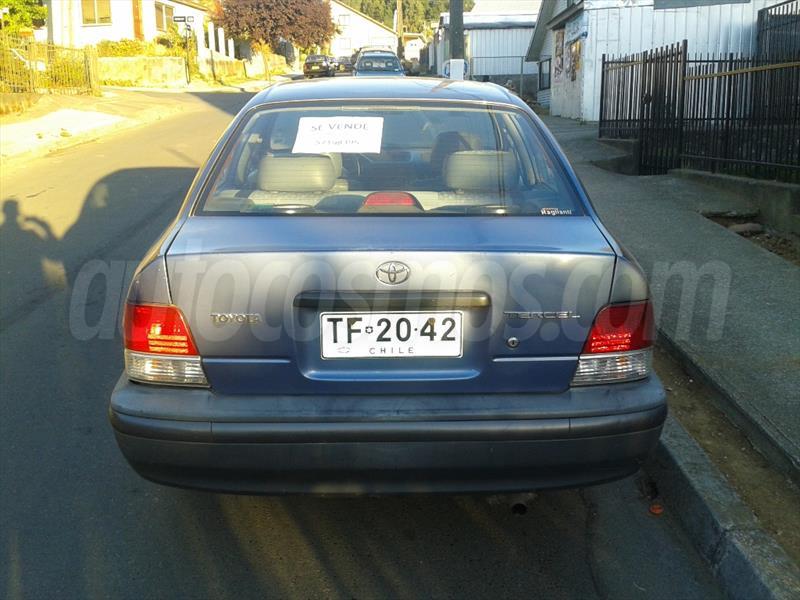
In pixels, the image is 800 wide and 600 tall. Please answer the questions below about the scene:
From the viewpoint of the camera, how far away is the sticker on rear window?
3.41 metres

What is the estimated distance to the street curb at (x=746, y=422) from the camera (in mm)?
3688

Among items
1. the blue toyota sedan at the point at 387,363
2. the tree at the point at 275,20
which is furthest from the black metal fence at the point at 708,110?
the tree at the point at 275,20

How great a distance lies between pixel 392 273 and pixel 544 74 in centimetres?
2966

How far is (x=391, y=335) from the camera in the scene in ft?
9.68

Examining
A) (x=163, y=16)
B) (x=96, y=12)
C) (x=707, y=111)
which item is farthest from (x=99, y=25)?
(x=707, y=111)

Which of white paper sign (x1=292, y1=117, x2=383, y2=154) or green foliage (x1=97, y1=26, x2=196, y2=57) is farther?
green foliage (x1=97, y1=26, x2=196, y2=57)

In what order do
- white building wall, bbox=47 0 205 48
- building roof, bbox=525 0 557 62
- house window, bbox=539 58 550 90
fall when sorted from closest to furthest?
1. building roof, bbox=525 0 557 62
2. house window, bbox=539 58 550 90
3. white building wall, bbox=47 0 205 48

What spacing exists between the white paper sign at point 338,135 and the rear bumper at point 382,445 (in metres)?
1.31

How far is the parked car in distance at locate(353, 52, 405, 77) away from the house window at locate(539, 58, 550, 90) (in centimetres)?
A: 506

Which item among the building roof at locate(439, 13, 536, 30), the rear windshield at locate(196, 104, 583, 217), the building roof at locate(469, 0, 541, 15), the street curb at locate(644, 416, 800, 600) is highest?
the building roof at locate(469, 0, 541, 15)

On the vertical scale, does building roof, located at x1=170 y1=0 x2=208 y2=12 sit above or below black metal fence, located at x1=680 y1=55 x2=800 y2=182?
above

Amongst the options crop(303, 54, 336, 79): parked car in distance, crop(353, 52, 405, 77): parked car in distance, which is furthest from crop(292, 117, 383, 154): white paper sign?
crop(303, 54, 336, 79): parked car in distance

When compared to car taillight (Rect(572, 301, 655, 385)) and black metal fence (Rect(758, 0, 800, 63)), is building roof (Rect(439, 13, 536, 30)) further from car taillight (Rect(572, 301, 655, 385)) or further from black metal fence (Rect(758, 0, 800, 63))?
car taillight (Rect(572, 301, 655, 385))

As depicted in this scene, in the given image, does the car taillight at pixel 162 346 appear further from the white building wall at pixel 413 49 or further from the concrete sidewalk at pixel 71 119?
the white building wall at pixel 413 49
